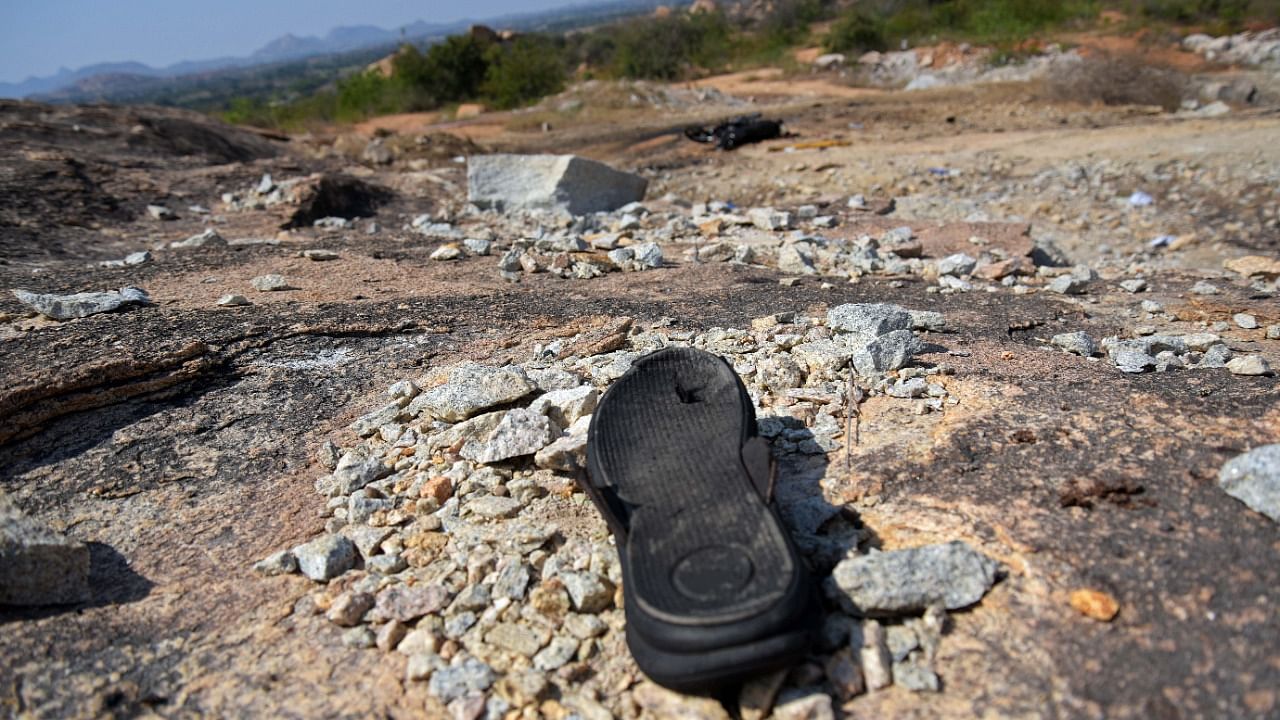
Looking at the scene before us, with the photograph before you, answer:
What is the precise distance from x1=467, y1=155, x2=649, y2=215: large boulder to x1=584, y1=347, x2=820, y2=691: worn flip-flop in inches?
167

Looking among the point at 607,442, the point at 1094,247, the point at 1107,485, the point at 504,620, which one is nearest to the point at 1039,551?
the point at 1107,485

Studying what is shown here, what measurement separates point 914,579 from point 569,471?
2.83 feet

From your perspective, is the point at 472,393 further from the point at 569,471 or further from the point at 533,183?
the point at 533,183

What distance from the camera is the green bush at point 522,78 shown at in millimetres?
20469

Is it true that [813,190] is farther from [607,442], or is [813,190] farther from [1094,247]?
[607,442]

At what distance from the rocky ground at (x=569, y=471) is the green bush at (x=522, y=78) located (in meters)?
17.0

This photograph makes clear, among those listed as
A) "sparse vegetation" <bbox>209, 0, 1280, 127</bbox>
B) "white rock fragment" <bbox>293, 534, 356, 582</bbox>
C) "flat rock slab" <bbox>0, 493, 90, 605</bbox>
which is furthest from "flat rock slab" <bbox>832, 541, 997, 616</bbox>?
"sparse vegetation" <bbox>209, 0, 1280, 127</bbox>

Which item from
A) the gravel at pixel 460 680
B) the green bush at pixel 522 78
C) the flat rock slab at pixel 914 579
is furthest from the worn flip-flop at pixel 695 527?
the green bush at pixel 522 78

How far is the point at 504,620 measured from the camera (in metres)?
1.47

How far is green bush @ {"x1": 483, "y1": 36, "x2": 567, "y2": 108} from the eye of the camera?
2047 cm

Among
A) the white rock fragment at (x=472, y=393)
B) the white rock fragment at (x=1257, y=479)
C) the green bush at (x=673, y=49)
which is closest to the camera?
the white rock fragment at (x=1257, y=479)

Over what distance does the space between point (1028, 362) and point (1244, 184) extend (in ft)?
17.6

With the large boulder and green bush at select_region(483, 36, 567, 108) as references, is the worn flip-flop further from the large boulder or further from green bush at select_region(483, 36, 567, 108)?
green bush at select_region(483, 36, 567, 108)

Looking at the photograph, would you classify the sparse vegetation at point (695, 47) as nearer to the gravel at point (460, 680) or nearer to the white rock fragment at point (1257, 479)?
the white rock fragment at point (1257, 479)
